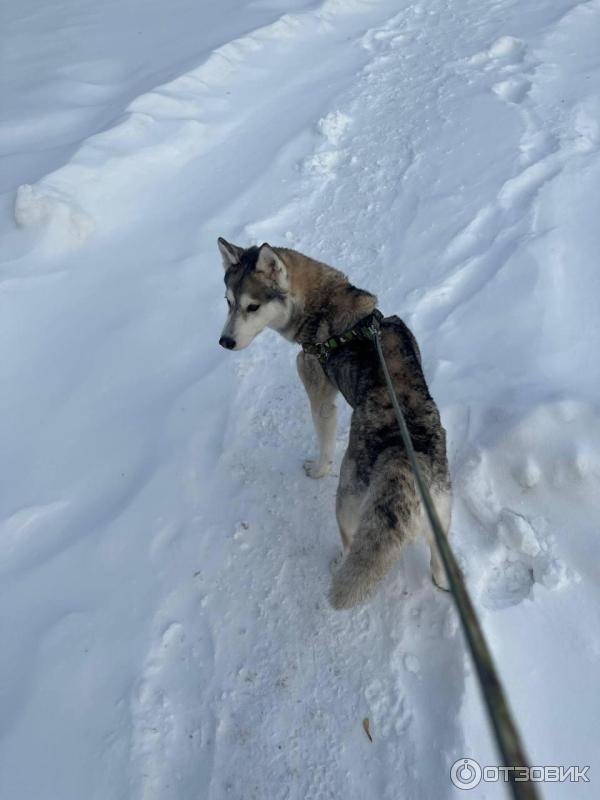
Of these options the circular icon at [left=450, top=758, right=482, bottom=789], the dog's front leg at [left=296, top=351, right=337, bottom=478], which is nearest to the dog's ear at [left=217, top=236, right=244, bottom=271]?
the dog's front leg at [left=296, top=351, right=337, bottom=478]

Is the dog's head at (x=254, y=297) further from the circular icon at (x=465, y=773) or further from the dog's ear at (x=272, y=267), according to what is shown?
the circular icon at (x=465, y=773)

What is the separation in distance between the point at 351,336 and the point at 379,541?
1.40 metres

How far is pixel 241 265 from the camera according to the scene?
3.74 m

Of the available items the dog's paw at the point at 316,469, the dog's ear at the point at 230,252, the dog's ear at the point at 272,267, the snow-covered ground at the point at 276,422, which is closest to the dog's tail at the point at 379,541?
the snow-covered ground at the point at 276,422

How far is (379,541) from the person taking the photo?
2.38 metres

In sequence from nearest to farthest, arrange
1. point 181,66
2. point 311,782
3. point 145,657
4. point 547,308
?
point 311,782 < point 145,657 < point 547,308 < point 181,66

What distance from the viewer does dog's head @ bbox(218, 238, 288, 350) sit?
362 cm

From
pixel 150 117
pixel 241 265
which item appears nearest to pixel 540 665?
pixel 241 265

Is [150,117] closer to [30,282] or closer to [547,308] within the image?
[30,282]

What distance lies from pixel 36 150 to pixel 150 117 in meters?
1.46

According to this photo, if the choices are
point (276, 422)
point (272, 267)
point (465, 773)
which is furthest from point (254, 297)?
point (465, 773)

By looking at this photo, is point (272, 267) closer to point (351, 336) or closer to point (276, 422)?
point (351, 336)

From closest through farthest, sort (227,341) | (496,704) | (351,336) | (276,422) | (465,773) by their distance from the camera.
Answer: (496,704) < (465,773) < (351,336) < (227,341) < (276,422)

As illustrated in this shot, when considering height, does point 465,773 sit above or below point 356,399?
below
